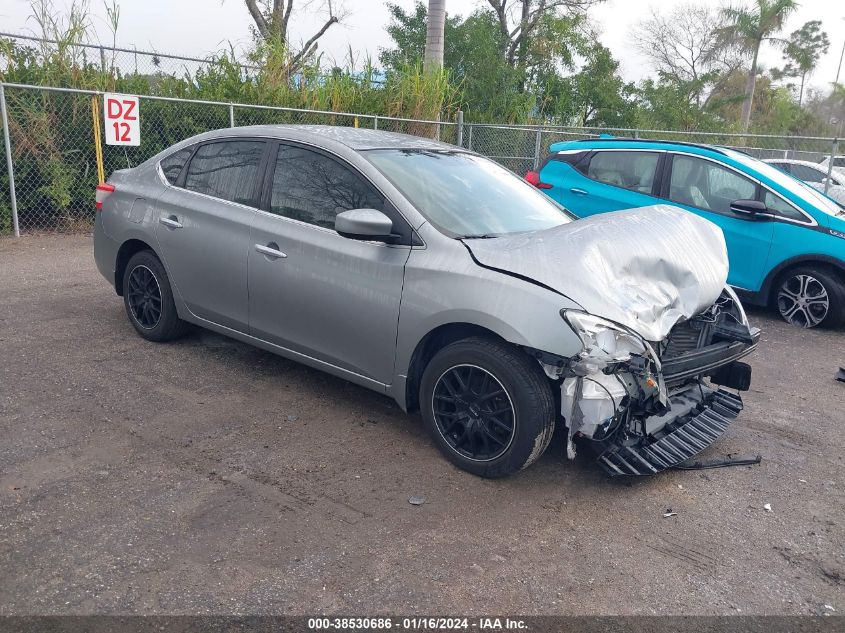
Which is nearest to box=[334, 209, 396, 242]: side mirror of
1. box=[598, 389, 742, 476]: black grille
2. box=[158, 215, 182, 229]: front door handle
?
box=[598, 389, 742, 476]: black grille

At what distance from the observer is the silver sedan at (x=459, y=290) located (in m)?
3.47

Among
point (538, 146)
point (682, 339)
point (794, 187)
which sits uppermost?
point (538, 146)

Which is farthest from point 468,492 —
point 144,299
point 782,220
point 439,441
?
point 782,220

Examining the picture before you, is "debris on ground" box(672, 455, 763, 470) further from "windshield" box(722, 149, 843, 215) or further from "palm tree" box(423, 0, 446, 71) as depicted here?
"palm tree" box(423, 0, 446, 71)

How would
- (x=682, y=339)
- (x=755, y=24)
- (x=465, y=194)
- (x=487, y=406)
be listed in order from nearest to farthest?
(x=487, y=406)
(x=682, y=339)
(x=465, y=194)
(x=755, y=24)

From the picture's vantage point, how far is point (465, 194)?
442 centimetres

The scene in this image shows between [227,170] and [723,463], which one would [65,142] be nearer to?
[227,170]

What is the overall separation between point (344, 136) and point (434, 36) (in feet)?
38.6

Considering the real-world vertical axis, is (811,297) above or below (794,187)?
below

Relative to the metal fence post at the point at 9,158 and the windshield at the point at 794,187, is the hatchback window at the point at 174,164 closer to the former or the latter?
the metal fence post at the point at 9,158

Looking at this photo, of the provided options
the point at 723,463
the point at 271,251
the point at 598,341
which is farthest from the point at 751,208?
the point at 271,251

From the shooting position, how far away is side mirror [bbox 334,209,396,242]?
12.6ft

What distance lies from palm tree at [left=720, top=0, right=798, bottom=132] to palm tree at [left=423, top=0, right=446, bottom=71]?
22.5 metres

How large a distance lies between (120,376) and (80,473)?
1423 millimetres
